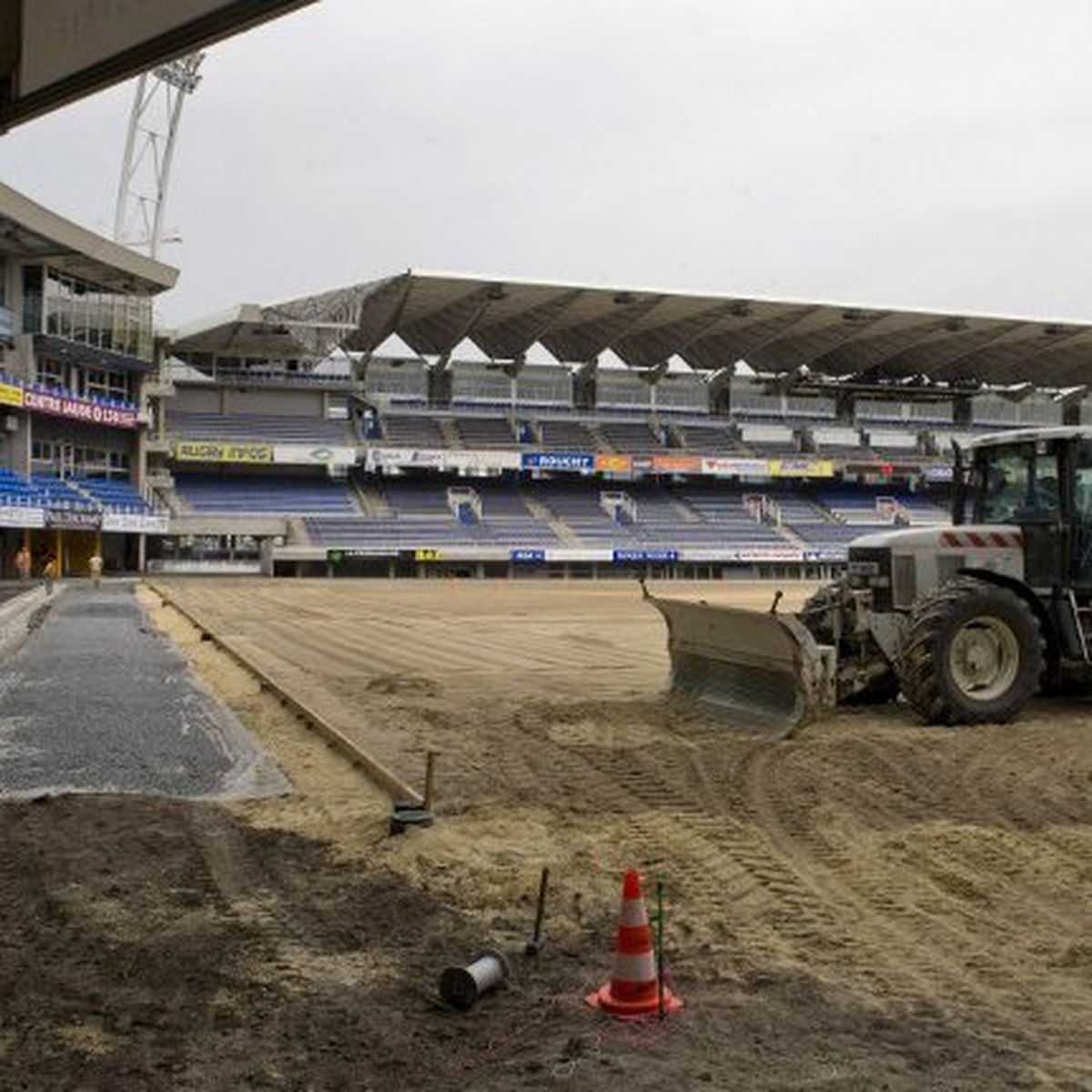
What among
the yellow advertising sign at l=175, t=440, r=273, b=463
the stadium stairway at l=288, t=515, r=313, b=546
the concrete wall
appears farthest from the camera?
the concrete wall

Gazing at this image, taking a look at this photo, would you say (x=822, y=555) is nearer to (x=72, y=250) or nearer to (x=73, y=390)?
(x=73, y=390)

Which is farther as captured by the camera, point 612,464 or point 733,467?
point 733,467

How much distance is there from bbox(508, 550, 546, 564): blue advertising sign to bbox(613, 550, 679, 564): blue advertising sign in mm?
3897

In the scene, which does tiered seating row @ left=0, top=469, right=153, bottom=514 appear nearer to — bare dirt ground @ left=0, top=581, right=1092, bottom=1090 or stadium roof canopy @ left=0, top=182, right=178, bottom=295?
stadium roof canopy @ left=0, top=182, right=178, bottom=295

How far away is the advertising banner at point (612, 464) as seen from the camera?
68125 mm

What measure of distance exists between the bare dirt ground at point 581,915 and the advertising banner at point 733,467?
59995 mm

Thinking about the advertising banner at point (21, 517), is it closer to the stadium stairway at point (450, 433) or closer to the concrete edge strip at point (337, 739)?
the stadium stairway at point (450, 433)

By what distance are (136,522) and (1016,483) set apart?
4818 cm

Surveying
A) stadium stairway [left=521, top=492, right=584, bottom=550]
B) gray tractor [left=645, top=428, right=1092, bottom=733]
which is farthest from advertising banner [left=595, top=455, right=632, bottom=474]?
gray tractor [left=645, top=428, right=1092, bottom=733]

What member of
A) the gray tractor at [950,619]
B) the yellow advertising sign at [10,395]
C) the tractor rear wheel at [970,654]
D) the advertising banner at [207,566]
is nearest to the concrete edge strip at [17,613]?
the yellow advertising sign at [10,395]

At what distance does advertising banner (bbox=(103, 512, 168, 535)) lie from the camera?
53031 mm

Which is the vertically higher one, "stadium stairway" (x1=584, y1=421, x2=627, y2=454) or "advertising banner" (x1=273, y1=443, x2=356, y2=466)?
"stadium stairway" (x1=584, y1=421, x2=627, y2=454)

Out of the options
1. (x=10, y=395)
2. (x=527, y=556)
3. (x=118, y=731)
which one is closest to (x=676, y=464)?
(x=527, y=556)

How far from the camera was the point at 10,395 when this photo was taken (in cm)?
4866
